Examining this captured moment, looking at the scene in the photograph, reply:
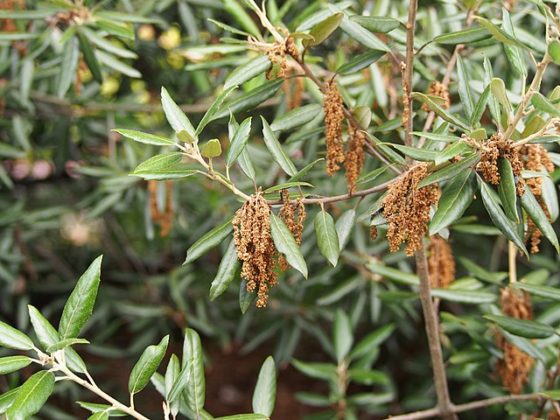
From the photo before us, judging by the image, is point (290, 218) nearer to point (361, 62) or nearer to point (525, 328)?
point (361, 62)

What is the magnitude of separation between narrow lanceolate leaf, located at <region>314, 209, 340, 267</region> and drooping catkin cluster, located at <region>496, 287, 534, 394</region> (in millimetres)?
520

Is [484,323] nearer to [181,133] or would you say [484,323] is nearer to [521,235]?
[521,235]

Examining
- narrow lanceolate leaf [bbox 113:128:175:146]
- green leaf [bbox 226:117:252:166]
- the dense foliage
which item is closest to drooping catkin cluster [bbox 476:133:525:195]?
the dense foliage

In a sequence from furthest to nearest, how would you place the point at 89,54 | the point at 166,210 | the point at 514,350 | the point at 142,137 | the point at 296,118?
the point at 166,210
the point at 89,54
the point at 514,350
the point at 296,118
the point at 142,137

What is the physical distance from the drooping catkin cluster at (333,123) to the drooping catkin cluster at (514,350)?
0.55 m

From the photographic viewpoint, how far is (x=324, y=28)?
120 cm

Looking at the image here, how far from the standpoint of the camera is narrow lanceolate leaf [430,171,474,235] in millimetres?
1076

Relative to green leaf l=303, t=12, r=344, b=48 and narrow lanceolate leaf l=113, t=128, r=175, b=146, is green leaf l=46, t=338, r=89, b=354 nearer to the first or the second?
narrow lanceolate leaf l=113, t=128, r=175, b=146

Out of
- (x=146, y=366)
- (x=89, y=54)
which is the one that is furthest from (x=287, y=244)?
(x=89, y=54)

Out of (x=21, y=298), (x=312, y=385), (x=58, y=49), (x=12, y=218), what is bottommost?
(x=312, y=385)

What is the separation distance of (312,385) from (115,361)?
960 mm

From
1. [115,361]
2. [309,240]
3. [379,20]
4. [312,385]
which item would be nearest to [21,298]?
[115,361]

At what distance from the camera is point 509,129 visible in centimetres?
104

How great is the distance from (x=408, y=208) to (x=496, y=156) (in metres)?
0.15
